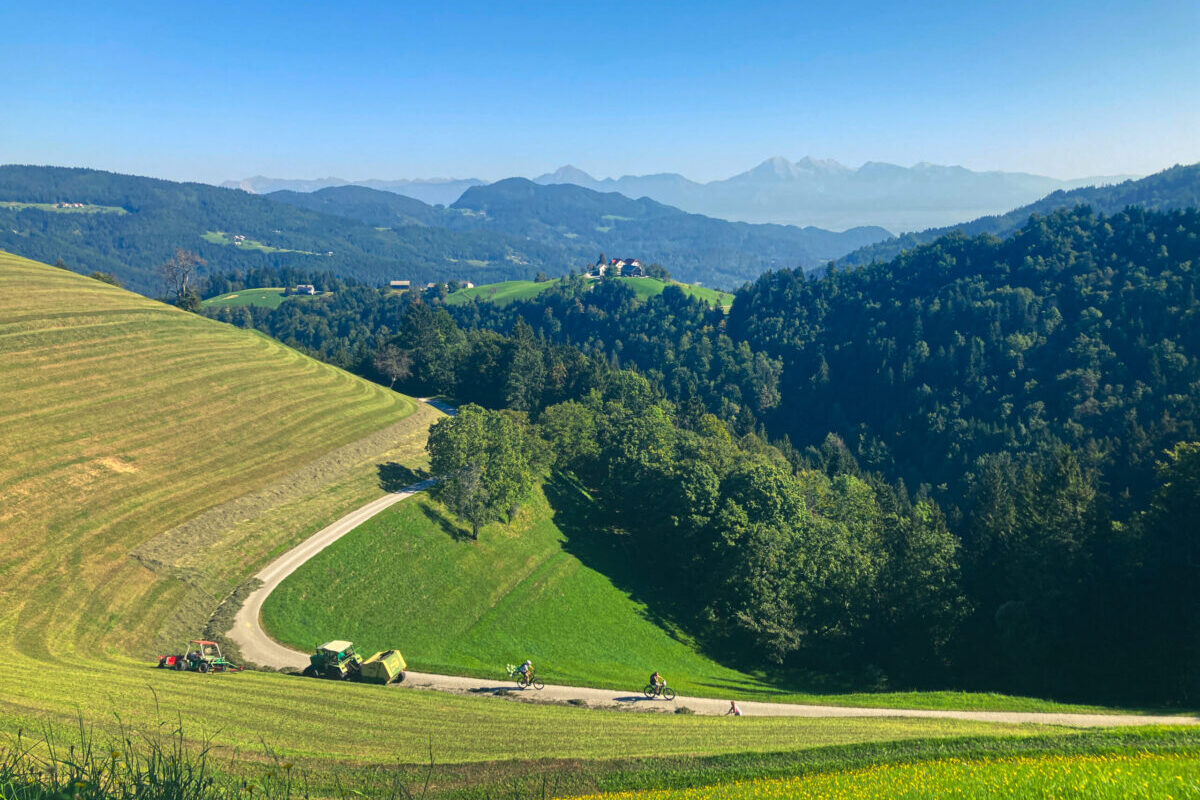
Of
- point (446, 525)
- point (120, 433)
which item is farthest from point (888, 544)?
point (120, 433)

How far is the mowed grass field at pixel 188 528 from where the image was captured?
99.6ft

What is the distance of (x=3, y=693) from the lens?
1159 inches

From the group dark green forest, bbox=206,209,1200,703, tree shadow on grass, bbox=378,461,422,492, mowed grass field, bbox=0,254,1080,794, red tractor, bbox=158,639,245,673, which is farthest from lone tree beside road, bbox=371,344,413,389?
red tractor, bbox=158,639,245,673

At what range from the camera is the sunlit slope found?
157ft

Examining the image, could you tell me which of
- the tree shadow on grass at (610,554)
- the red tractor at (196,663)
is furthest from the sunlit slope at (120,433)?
the tree shadow on grass at (610,554)

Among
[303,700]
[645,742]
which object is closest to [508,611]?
[303,700]

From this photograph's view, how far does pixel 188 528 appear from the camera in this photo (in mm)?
59188

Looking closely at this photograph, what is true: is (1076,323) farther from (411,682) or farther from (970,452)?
(411,682)

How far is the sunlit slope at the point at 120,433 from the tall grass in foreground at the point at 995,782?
42.1 m

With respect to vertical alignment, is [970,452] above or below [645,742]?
below

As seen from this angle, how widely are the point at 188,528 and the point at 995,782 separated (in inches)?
2400

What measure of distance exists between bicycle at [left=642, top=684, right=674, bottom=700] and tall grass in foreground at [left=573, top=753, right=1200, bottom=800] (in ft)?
70.0

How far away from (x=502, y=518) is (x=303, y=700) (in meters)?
41.7

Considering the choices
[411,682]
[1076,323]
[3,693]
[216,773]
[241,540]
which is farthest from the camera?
[1076,323]
